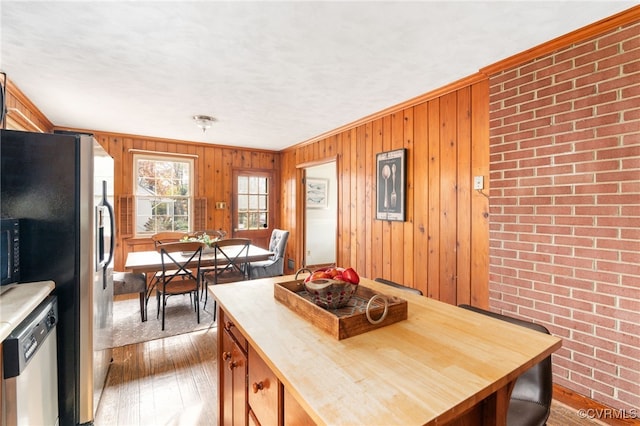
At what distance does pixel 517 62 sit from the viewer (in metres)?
2.14

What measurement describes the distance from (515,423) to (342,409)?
0.96 meters

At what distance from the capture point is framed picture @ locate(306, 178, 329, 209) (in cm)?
618

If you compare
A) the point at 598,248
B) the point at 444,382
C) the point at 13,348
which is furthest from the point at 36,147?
the point at 598,248

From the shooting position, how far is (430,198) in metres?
2.88

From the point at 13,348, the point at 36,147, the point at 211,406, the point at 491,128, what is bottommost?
the point at 211,406

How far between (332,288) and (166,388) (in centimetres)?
179

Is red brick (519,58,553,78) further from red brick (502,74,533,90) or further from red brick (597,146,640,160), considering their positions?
red brick (597,146,640,160)

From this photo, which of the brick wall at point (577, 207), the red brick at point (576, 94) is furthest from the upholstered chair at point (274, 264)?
the red brick at point (576, 94)

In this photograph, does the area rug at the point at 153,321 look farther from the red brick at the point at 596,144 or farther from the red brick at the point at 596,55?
the red brick at the point at 596,55

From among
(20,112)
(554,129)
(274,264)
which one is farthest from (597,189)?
(20,112)

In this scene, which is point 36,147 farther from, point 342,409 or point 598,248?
point 598,248

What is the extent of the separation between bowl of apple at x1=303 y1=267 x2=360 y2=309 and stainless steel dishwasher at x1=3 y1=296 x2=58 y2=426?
3.32ft

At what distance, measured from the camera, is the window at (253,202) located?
18.0 ft

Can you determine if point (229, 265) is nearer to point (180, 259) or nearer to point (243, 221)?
point (180, 259)
